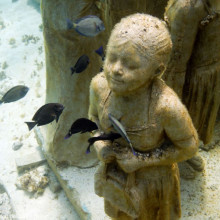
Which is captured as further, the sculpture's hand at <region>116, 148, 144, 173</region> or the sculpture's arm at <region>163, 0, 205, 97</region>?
the sculpture's arm at <region>163, 0, 205, 97</region>

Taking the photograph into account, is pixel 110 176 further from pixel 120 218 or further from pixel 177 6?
pixel 177 6

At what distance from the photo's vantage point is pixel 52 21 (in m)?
3.99

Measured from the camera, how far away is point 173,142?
6.31 ft

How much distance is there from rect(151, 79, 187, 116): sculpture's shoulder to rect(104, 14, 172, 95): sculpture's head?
16cm

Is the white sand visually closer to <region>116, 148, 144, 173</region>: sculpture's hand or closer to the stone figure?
the stone figure

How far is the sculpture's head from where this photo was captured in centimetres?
159

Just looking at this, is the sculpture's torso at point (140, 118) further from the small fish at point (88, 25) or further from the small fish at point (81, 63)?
the small fish at point (81, 63)


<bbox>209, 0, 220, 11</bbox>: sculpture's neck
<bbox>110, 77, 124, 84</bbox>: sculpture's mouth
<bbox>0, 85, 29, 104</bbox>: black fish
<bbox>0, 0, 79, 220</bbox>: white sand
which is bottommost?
<bbox>0, 0, 79, 220</bbox>: white sand

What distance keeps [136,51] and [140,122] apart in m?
0.51

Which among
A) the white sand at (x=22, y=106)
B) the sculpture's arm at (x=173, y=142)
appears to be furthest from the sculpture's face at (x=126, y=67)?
the white sand at (x=22, y=106)

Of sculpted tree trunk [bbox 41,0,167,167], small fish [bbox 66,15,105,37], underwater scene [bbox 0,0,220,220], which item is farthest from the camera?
sculpted tree trunk [bbox 41,0,167,167]

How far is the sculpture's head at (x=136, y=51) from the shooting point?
1.59 metres

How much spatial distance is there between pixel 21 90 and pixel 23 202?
91.1 inches

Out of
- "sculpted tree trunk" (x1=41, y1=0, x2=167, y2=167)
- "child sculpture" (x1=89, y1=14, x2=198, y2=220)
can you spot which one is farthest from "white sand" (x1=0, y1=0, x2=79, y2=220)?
"child sculpture" (x1=89, y1=14, x2=198, y2=220)
